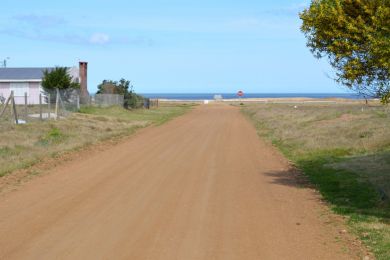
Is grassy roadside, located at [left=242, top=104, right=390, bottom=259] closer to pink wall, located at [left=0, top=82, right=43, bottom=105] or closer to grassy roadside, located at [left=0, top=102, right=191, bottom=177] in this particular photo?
grassy roadside, located at [left=0, top=102, right=191, bottom=177]

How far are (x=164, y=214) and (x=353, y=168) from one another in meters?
7.48

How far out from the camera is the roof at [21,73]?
5492 centimetres

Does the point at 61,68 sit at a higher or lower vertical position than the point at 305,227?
higher

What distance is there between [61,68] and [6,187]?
38.9 metres

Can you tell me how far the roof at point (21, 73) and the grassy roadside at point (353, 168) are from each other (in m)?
32.2

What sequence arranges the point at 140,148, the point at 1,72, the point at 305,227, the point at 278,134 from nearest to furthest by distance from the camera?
the point at 305,227
the point at 140,148
the point at 278,134
the point at 1,72

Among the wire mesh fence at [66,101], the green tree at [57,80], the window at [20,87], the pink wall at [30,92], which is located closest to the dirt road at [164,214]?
the wire mesh fence at [66,101]

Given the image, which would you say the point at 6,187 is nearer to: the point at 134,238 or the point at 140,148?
the point at 134,238

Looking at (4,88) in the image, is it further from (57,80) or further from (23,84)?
(57,80)

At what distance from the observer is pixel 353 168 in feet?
51.4

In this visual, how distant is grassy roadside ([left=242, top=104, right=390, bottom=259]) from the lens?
30.6 ft

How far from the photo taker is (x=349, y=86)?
11.8 m

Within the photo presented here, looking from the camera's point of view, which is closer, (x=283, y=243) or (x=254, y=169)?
(x=283, y=243)

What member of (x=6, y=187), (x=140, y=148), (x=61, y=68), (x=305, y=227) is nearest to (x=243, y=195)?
(x=305, y=227)
